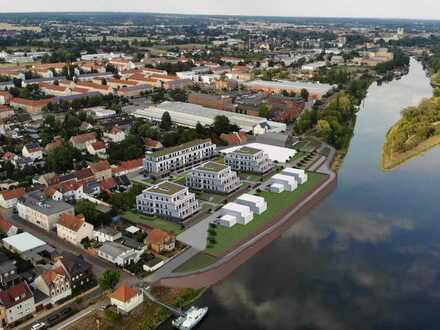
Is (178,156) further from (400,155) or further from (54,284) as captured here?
(400,155)

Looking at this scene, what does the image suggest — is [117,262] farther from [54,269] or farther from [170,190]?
[170,190]

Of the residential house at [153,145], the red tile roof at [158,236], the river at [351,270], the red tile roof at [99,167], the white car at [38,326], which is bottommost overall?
the river at [351,270]

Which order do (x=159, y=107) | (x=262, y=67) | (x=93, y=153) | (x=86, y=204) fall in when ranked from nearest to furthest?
1. (x=86, y=204)
2. (x=93, y=153)
3. (x=159, y=107)
4. (x=262, y=67)

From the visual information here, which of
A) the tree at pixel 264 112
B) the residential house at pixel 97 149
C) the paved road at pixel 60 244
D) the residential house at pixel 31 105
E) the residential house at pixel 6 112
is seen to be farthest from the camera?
the residential house at pixel 31 105

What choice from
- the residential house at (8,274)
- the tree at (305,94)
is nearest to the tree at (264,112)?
the tree at (305,94)

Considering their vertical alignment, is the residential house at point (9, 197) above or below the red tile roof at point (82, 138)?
below

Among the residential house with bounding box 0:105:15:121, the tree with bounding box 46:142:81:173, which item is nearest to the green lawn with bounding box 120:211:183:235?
the tree with bounding box 46:142:81:173

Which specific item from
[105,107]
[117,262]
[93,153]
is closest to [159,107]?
[105,107]

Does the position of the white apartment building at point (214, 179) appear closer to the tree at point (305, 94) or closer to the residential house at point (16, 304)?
the residential house at point (16, 304)
